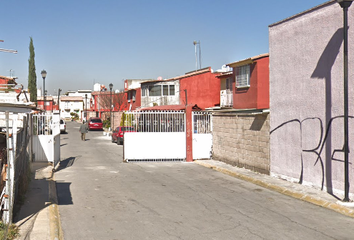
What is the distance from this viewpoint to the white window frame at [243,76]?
2156cm

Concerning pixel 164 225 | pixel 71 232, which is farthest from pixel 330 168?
pixel 71 232

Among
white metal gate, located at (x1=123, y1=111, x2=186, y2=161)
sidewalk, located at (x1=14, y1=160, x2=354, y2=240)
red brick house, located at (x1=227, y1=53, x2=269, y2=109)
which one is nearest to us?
sidewalk, located at (x1=14, y1=160, x2=354, y2=240)

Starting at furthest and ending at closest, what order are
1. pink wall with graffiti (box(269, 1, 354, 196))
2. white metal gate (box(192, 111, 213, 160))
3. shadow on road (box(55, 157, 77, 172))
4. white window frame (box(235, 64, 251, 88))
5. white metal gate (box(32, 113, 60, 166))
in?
white window frame (box(235, 64, 251, 88))
white metal gate (box(192, 111, 213, 160))
shadow on road (box(55, 157, 77, 172))
white metal gate (box(32, 113, 60, 166))
pink wall with graffiti (box(269, 1, 354, 196))

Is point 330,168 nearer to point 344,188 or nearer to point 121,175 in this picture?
point 344,188

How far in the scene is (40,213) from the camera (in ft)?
28.0

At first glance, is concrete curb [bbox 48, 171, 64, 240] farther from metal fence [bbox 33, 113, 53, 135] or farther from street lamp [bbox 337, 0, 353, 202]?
street lamp [bbox 337, 0, 353, 202]

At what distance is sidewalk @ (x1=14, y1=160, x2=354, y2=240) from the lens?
289 inches

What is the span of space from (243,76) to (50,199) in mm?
14677

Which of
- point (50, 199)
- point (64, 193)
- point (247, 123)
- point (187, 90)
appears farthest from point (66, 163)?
point (187, 90)

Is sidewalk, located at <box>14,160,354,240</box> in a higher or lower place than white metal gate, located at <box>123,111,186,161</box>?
lower

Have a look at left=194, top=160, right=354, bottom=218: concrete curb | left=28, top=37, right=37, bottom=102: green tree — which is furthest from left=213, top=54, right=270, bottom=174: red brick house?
left=28, top=37, right=37, bottom=102: green tree

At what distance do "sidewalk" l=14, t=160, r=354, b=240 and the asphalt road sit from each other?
251 mm

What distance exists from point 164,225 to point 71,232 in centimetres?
183

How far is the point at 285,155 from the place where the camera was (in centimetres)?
1288
